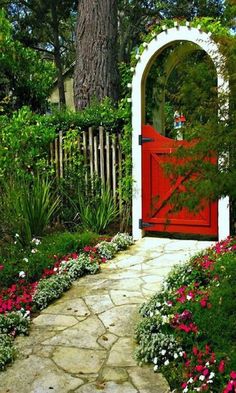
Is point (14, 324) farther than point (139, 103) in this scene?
No

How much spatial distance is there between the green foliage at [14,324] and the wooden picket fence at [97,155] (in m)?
3.44

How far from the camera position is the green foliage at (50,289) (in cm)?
455

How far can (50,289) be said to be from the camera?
472 cm

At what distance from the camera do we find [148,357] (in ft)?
11.4

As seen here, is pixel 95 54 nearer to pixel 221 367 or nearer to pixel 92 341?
pixel 92 341

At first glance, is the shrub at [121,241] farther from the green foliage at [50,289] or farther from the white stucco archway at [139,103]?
the green foliage at [50,289]

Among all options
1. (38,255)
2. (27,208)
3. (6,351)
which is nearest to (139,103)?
(27,208)

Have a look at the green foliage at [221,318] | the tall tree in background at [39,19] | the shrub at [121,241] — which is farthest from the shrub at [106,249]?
the tall tree in background at [39,19]

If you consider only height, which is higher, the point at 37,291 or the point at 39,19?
the point at 39,19

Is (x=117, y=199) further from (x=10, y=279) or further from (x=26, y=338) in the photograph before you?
(x=26, y=338)

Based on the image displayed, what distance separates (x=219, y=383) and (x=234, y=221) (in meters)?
3.87

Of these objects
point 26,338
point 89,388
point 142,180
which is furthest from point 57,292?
point 142,180

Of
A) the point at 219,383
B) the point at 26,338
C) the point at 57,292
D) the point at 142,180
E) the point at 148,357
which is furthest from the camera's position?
the point at 142,180

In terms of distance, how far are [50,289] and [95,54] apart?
5973 mm
